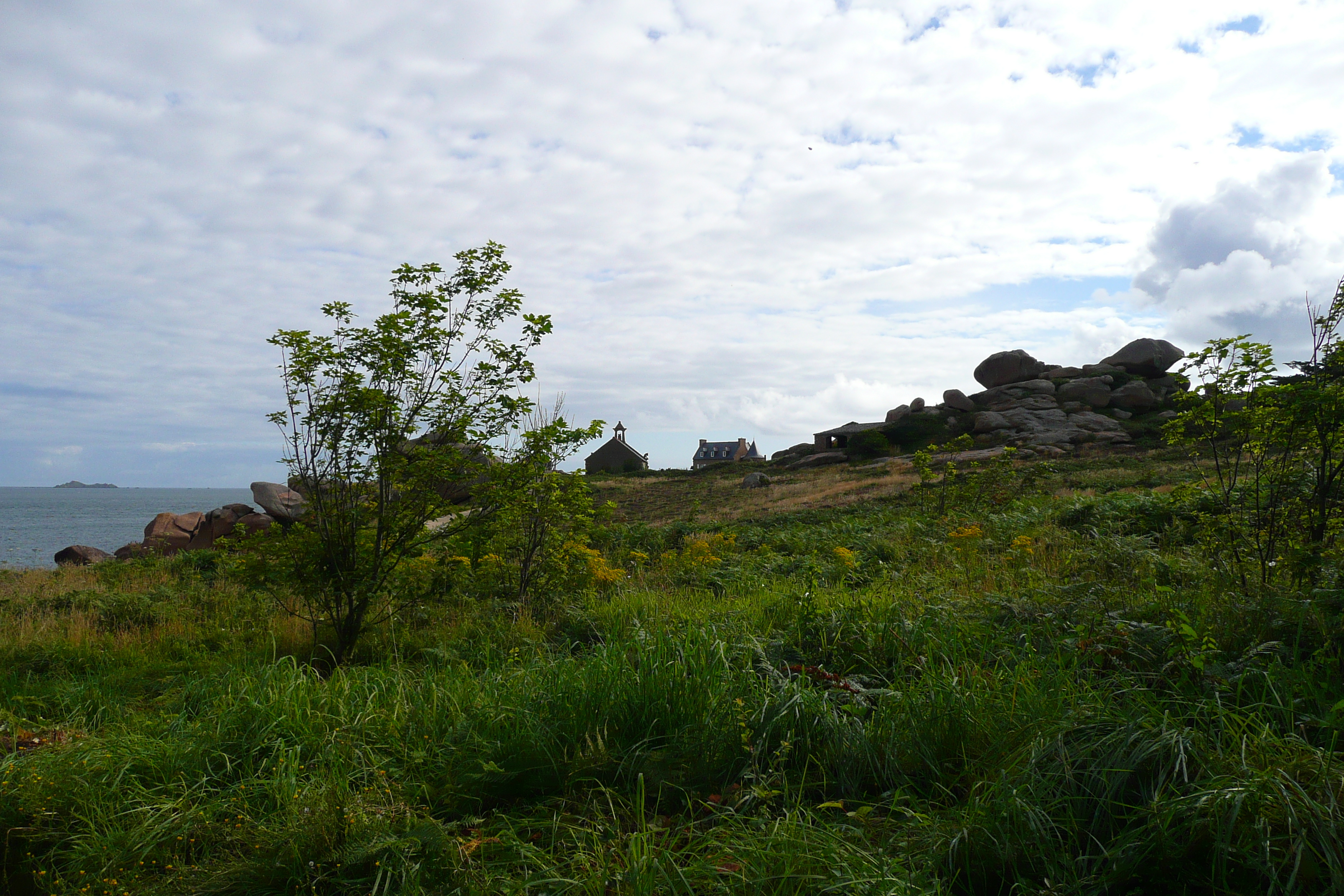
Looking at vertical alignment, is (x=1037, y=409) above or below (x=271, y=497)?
above

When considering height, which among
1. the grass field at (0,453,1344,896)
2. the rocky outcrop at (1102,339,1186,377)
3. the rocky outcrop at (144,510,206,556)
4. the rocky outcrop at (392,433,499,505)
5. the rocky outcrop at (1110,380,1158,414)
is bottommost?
the grass field at (0,453,1344,896)

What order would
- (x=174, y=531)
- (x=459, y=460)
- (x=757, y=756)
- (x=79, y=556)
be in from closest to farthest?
(x=757, y=756) → (x=459, y=460) → (x=79, y=556) → (x=174, y=531)

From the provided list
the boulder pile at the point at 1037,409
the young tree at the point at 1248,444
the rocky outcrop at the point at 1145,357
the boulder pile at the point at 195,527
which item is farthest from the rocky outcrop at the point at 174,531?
the rocky outcrop at the point at 1145,357

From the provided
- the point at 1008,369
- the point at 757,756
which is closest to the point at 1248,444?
the point at 757,756

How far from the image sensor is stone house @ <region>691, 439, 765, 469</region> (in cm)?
→ 8125

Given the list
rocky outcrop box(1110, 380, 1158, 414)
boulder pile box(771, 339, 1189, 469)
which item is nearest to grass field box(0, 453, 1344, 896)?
boulder pile box(771, 339, 1189, 469)

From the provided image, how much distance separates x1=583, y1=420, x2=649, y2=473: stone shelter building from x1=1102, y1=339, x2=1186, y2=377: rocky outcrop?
33135 mm

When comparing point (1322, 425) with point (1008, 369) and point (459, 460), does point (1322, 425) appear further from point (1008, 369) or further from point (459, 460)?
point (1008, 369)

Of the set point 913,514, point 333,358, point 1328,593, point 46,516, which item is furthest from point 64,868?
point 46,516

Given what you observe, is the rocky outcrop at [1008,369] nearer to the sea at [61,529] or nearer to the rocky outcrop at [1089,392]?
the rocky outcrop at [1089,392]

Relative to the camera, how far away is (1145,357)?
46875mm

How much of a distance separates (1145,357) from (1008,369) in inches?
307

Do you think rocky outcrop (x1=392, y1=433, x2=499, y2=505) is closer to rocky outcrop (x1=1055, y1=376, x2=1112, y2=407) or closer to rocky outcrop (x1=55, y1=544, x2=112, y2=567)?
rocky outcrop (x1=55, y1=544, x2=112, y2=567)

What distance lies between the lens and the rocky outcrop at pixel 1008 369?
4900 centimetres
